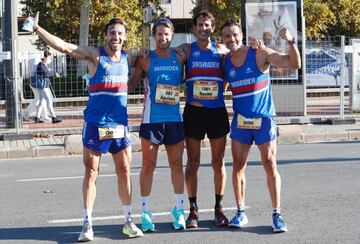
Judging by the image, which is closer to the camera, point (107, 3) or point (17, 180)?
point (17, 180)

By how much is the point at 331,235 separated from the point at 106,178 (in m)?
4.33

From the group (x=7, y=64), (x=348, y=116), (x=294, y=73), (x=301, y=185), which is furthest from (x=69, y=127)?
(x=301, y=185)

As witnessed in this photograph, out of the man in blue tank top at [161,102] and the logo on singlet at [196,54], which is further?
the logo on singlet at [196,54]

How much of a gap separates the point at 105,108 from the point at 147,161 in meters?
0.68

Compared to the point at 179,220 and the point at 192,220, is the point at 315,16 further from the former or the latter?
the point at 179,220

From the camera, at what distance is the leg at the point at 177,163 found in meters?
6.48

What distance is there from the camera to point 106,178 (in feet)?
32.2

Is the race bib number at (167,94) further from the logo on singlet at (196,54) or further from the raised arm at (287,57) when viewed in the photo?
the raised arm at (287,57)

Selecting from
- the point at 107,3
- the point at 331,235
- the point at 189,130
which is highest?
the point at 107,3

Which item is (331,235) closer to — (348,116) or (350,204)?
(350,204)

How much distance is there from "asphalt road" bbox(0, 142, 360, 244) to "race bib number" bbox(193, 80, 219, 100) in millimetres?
1304

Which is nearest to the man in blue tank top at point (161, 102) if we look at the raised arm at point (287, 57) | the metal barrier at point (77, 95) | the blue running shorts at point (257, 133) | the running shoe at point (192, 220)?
the running shoe at point (192, 220)

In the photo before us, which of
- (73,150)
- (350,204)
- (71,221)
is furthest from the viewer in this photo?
(73,150)

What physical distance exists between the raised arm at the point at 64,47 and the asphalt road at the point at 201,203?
173 centimetres
